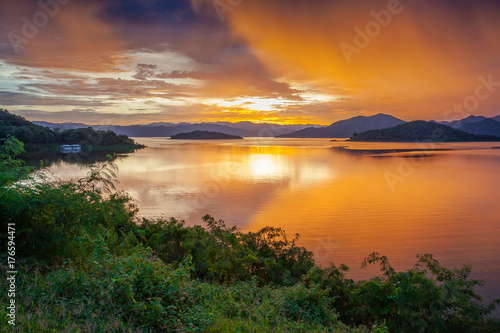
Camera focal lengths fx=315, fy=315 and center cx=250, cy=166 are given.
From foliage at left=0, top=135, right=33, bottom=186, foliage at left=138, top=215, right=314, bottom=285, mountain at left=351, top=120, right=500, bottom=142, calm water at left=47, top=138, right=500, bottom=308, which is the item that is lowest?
calm water at left=47, top=138, right=500, bottom=308

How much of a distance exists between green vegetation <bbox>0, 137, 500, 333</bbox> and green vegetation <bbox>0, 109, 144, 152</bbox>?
280 ft

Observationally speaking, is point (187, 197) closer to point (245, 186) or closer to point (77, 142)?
point (245, 186)

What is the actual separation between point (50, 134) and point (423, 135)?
176963 mm

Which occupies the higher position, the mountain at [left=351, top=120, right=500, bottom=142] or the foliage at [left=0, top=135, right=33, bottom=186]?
the mountain at [left=351, top=120, right=500, bottom=142]

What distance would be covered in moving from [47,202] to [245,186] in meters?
27.2

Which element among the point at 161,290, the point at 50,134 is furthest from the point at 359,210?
the point at 50,134

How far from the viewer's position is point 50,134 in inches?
3802

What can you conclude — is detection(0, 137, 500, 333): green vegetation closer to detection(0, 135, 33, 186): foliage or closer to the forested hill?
detection(0, 135, 33, 186): foliage

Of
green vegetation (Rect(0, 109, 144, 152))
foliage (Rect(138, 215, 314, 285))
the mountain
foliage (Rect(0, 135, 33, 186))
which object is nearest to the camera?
foliage (Rect(0, 135, 33, 186))

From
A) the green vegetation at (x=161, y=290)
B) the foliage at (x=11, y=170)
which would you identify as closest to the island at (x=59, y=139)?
the foliage at (x=11, y=170)

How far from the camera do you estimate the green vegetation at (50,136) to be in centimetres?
8097

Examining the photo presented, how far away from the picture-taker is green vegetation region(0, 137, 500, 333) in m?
5.28

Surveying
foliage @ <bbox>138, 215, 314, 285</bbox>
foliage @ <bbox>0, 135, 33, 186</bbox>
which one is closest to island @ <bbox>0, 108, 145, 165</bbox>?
foliage @ <bbox>138, 215, 314, 285</bbox>

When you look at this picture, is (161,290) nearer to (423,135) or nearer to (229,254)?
(229,254)
